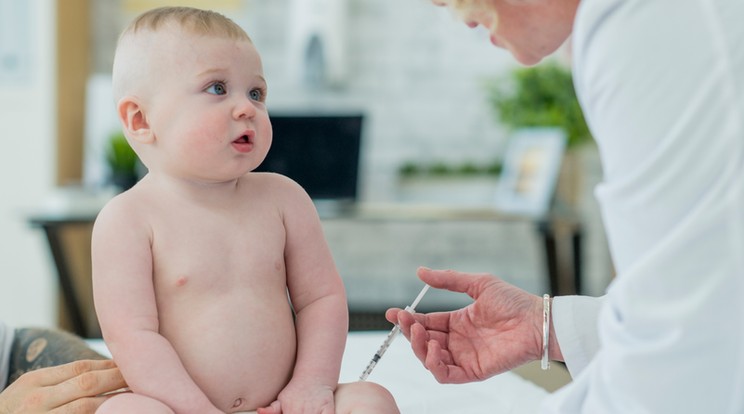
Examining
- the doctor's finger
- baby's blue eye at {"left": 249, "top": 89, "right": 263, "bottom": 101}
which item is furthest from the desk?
baby's blue eye at {"left": 249, "top": 89, "right": 263, "bottom": 101}

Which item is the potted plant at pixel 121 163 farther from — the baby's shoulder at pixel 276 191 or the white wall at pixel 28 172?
the baby's shoulder at pixel 276 191

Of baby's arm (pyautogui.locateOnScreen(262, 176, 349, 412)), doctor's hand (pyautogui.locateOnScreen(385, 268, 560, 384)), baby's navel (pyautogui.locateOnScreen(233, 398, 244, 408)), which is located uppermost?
baby's arm (pyautogui.locateOnScreen(262, 176, 349, 412))

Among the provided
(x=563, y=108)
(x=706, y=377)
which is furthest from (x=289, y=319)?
(x=563, y=108)

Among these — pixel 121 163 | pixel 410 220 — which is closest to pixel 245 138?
pixel 410 220

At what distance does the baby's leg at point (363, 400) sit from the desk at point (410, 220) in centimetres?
231

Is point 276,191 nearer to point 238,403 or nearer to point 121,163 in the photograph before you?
point 238,403

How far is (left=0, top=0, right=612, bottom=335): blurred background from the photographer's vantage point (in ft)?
13.4

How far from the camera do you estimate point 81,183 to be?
14.3 feet

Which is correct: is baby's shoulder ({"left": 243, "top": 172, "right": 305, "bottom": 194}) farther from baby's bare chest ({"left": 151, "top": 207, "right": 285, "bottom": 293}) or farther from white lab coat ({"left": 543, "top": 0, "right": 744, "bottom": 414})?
white lab coat ({"left": 543, "top": 0, "right": 744, "bottom": 414})

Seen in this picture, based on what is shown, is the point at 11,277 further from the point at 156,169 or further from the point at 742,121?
the point at 742,121

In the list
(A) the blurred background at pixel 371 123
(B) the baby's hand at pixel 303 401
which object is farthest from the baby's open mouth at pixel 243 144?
(A) the blurred background at pixel 371 123

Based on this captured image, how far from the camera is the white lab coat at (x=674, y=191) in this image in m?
0.84

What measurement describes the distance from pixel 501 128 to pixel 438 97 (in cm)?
35

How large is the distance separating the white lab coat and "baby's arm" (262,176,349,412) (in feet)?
1.30
